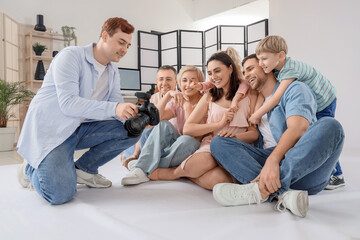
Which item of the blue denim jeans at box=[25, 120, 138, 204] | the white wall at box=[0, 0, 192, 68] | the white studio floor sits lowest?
the white studio floor

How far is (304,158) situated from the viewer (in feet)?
3.85

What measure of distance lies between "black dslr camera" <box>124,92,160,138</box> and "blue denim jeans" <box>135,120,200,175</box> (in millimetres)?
358

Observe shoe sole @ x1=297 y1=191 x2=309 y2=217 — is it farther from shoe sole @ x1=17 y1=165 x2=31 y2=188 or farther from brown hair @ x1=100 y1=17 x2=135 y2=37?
shoe sole @ x1=17 y1=165 x2=31 y2=188

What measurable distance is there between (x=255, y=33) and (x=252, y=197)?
15.9 ft

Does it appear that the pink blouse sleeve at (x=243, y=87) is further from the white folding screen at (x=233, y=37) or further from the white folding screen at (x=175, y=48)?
the white folding screen at (x=175, y=48)

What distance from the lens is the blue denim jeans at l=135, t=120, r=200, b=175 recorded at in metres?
1.73

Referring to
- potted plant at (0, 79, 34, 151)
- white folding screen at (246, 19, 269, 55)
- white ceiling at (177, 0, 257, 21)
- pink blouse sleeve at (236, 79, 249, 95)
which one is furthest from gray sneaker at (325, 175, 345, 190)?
white ceiling at (177, 0, 257, 21)

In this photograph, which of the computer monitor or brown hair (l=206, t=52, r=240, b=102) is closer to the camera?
brown hair (l=206, t=52, r=240, b=102)

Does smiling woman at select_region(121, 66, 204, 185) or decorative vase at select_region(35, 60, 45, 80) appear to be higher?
decorative vase at select_region(35, 60, 45, 80)

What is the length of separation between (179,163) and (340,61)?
131 inches

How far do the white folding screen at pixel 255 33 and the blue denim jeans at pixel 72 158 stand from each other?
14.1 feet

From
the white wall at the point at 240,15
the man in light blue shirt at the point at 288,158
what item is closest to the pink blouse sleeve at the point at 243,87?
the man in light blue shirt at the point at 288,158

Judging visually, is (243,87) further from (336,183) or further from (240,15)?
(240,15)

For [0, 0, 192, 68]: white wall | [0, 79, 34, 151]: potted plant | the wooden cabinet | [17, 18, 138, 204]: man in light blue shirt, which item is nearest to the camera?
[17, 18, 138, 204]: man in light blue shirt
